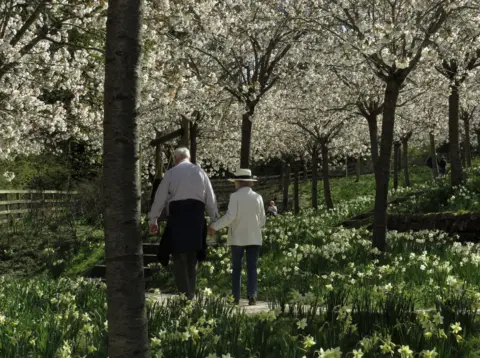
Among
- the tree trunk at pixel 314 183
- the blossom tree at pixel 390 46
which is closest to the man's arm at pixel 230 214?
the blossom tree at pixel 390 46

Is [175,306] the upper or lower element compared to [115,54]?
lower

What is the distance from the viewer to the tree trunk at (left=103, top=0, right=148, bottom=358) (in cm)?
351

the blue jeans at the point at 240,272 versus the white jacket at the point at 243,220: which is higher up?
the white jacket at the point at 243,220

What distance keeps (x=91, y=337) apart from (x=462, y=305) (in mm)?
2943

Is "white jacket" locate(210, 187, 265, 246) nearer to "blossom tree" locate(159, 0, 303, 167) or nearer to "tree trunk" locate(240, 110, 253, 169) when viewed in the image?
"blossom tree" locate(159, 0, 303, 167)

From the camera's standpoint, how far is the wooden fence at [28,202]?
20.1 meters

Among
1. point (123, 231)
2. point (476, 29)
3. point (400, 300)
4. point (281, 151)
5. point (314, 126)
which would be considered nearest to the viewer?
point (123, 231)

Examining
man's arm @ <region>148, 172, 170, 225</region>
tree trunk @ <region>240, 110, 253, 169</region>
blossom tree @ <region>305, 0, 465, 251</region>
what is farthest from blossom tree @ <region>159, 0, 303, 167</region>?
man's arm @ <region>148, 172, 170, 225</region>

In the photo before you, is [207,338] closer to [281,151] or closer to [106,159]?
[106,159]

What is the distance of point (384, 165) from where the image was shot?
11602mm

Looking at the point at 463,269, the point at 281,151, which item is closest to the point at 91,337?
the point at 463,269

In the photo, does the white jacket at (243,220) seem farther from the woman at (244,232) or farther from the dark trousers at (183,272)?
the dark trousers at (183,272)

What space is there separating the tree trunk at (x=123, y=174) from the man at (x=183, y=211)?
408 centimetres

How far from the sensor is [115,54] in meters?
3.53
